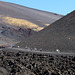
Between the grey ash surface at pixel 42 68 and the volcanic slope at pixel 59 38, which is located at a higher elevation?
the volcanic slope at pixel 59 38

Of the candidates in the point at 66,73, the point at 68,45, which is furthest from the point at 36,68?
the point at 68,45

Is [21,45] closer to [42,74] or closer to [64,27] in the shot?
[64,27]

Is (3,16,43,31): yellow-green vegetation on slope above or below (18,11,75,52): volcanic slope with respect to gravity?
above

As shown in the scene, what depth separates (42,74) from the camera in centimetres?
1537

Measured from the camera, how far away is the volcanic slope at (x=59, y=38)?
2758 centimetres

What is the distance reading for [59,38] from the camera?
98.8 feet

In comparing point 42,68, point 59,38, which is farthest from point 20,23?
Answer: point 42,68

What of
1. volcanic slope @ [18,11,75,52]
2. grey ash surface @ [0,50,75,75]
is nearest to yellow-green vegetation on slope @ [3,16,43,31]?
volcanic slope @ [18,11,75,52]

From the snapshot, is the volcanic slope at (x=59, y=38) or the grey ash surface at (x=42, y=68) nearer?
the grey ash surface at (x=42, y=68)

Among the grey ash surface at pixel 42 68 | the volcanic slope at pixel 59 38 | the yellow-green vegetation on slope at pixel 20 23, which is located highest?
the yellow-green vegetation on slope at pixel 20 23

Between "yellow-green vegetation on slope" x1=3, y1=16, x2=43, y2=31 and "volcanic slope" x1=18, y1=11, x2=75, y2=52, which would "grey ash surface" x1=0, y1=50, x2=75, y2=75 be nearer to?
"volcanic slope" x1=18, y1=11, x2=75, y2=52

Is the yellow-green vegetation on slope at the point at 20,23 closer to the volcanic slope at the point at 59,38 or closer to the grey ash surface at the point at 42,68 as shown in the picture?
the volcanic slope at the point at 59,38

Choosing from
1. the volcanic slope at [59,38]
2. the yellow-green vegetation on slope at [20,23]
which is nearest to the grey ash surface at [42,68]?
the volcanic slope at [59,38]

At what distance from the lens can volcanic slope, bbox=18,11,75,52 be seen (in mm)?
27578
